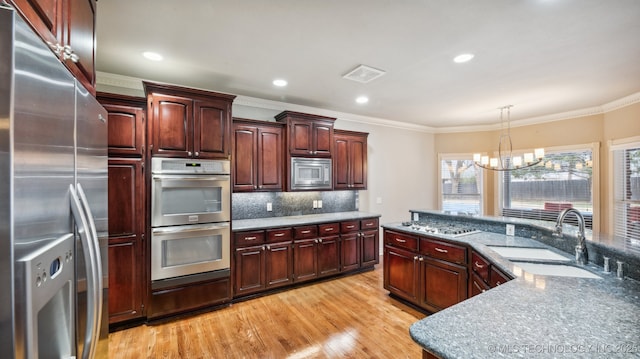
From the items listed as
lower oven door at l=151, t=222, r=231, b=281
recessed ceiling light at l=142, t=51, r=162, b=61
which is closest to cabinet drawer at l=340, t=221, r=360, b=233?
lower oven door at l=151, t=222, r=231, b=281

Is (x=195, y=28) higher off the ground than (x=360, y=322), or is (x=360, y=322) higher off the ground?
(x=195, y=28)

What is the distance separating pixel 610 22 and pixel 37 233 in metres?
3.47

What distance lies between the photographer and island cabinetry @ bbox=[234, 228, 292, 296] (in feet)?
11.0

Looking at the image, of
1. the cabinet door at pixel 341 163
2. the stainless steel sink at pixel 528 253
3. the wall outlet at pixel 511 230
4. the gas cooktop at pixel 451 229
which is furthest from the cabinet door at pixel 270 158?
the wall outlet at pixel 511 230

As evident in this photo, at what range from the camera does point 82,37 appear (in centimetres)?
130

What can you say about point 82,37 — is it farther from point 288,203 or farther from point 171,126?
point 288,203

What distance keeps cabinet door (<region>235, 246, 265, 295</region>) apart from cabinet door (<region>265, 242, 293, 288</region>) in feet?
0.26

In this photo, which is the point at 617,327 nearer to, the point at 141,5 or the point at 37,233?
the point at 37,233

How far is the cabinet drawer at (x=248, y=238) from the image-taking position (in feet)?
11.0

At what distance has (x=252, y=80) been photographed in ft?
10.9

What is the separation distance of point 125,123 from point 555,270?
386 cm

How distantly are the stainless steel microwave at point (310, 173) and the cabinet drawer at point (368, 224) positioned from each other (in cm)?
78

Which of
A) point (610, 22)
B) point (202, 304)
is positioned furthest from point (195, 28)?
point (610, 22)

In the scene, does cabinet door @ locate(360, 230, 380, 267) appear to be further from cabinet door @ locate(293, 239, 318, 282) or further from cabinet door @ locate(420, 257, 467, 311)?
cabinet door @ locate(420, 257, 467, 311)
